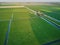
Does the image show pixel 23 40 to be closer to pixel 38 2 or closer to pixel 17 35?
pixel 17 35

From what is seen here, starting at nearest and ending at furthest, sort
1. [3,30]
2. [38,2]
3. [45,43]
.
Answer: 1. [45,43]
2. [3,30]
3. [38,2]

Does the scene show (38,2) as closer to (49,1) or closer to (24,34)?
(49,1)

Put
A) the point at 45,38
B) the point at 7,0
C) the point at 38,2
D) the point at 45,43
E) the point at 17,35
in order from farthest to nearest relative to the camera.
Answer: the point at 38,2 → the point at 7,0 → the point at 17,35 → the point at 45,38 → the point at 45,43

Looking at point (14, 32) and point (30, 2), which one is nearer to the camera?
point (14, 32)

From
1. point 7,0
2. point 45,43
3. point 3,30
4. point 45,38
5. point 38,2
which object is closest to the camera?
point 45,43

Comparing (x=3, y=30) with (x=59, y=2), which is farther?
(x=59, y=2)

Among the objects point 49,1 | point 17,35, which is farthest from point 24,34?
point 49,1

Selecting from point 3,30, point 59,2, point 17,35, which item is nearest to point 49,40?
point 17,35

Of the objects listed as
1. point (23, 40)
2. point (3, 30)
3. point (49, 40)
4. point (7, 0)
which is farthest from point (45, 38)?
point (7, 0)

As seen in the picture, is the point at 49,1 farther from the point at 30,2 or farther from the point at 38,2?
the point at 30,2
